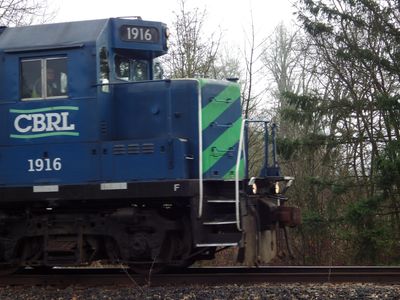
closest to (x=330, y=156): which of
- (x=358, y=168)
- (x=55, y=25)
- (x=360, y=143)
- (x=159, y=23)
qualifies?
(x=360, y=143)

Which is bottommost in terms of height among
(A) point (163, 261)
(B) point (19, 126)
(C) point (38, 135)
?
(A) point (163, 261)

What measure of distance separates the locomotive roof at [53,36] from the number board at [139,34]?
31 cm

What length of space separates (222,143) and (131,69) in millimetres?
1844

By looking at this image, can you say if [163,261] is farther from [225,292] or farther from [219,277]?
[225,292]

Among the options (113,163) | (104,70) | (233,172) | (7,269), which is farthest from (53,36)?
(7,269)

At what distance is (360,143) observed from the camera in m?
16.2

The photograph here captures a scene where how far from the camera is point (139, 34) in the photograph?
349 inches

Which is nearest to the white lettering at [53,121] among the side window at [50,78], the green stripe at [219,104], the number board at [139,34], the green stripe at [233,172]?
the side window at [50,78]

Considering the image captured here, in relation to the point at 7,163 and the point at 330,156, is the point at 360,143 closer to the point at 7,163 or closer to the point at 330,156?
the point at 330,156

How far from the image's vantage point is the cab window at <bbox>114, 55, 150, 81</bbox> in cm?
891

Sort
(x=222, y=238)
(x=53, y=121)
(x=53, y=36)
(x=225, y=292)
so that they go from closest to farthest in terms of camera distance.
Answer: (x=225, y=292) → (x=222, y=238) → (x=53, y=121) → (x=53, y=36)

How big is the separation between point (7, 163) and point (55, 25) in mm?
2156

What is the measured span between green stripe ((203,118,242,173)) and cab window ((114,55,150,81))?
162cm

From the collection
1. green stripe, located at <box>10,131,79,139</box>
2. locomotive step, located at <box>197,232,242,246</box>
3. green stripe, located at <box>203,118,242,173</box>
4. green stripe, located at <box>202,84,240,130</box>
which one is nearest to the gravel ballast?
locomotive step, located at <box>197,232,242,246</box>
